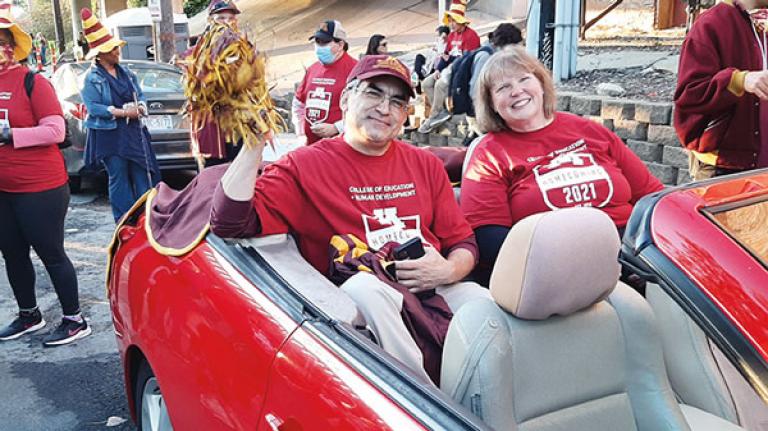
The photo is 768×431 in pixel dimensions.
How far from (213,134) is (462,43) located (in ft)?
24.9

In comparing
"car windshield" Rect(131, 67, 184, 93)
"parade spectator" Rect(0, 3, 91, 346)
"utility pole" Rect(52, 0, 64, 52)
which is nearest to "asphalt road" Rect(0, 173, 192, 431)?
"parade spectator" Rect(0, 3, 91, 346)

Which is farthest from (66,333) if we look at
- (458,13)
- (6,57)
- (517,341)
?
(458,13)

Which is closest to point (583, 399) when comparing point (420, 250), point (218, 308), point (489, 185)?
point (420, 250)

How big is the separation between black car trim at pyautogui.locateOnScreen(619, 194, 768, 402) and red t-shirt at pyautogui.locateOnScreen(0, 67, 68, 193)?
3446mm

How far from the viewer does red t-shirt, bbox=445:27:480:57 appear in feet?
34.6

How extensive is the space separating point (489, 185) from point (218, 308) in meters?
1.34

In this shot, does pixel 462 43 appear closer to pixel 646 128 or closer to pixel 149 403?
pixel 646 128

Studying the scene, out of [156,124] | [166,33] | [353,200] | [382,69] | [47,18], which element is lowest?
[156,124]

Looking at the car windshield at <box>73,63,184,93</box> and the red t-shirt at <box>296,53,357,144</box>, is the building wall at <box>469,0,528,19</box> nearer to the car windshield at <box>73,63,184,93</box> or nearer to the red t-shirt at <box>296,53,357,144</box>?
the car windshield at <box>73,63,184,93</box>

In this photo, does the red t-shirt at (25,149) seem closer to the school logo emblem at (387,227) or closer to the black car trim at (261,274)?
the black car trim at (261,274)

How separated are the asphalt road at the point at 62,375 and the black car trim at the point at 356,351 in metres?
1.74

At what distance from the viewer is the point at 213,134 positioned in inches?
136

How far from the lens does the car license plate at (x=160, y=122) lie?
8.21 m

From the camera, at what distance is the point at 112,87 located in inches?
236
